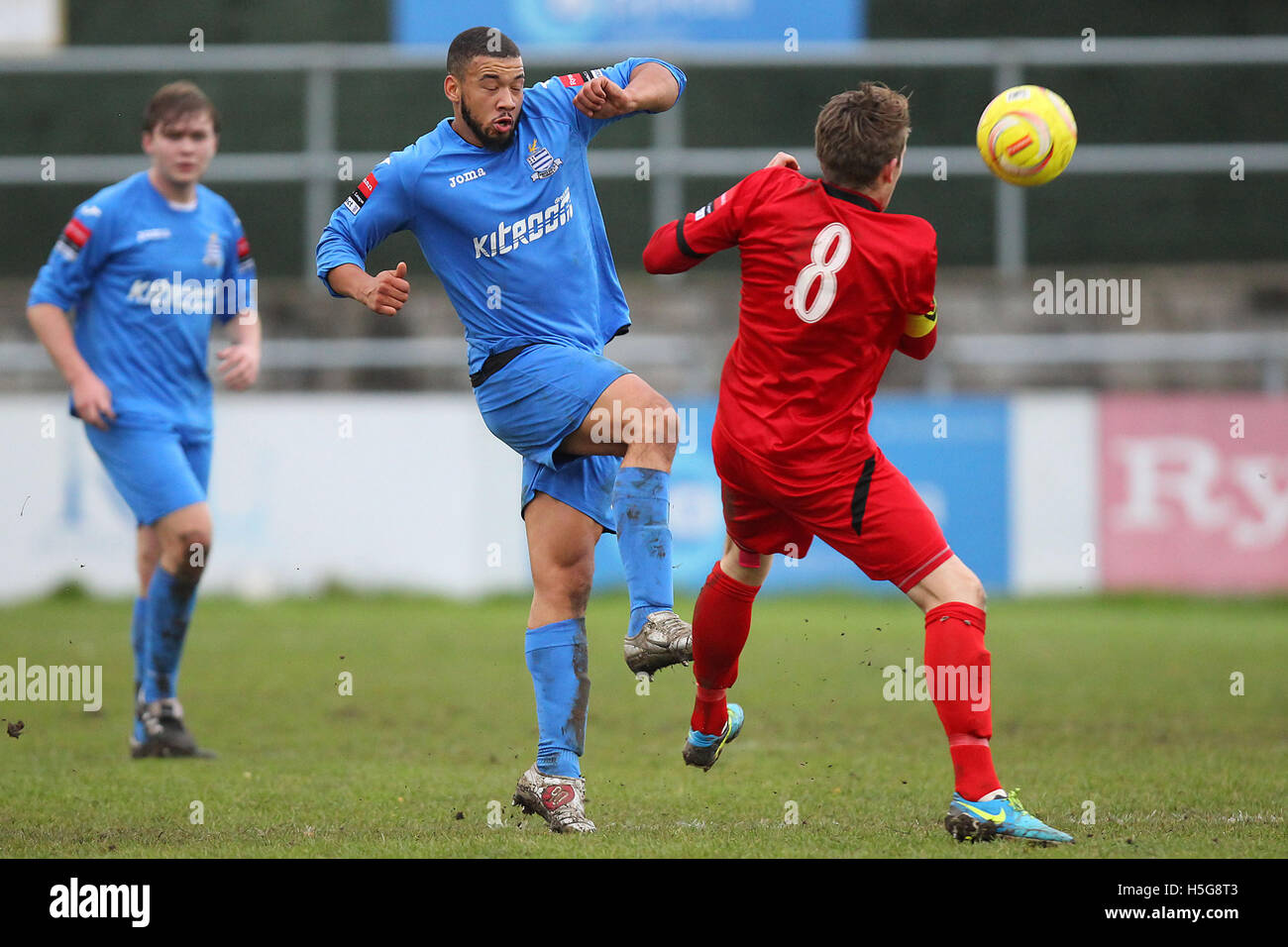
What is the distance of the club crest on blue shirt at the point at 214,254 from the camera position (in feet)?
25.1

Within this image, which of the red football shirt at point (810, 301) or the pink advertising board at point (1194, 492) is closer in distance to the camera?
the red football shirt at point (810, 301)

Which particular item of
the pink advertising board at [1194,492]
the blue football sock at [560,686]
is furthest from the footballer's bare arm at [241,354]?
the pink advertising board at [1194,492]

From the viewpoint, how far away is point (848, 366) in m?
5.19

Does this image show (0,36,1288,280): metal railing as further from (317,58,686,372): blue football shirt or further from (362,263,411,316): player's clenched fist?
(362,263,411,316): player's clenched fist

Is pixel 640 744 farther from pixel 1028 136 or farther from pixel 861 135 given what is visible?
pixel 861 135

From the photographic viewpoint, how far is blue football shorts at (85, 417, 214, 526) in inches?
289

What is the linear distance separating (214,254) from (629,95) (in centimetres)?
283

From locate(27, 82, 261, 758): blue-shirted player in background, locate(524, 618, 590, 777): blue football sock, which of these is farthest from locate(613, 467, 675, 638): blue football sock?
locate(27, 82, 261, 758): blue-shirted player in background

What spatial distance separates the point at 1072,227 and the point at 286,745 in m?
11.9

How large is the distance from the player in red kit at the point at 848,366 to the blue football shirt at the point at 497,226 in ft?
1.35

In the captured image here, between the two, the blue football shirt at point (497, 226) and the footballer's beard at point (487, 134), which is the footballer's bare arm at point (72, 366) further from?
the footballer's beard at point (487, 134)

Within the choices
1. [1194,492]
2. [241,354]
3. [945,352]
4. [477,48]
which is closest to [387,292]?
[477,48]

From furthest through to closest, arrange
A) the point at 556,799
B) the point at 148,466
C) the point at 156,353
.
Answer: the point at 156,353
the point at 148,466
the point at 556,799

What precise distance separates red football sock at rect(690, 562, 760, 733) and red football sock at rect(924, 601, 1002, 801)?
796 mm
